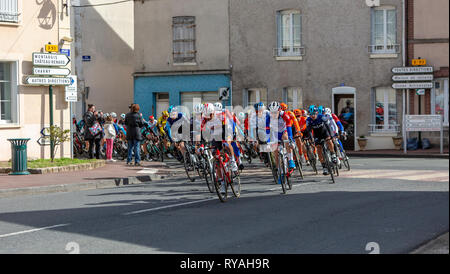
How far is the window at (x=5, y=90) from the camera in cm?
2253

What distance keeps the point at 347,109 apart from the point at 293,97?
272cm

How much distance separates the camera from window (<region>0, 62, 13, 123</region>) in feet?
73.9

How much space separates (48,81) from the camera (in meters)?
22.4

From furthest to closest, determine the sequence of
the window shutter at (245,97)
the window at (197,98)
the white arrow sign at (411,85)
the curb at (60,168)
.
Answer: the window at (197,98)
the window shutter at (245,97)
the white arrow sign at (411,85)
the curb at (60,168)

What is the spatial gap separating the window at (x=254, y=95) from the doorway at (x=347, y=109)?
3522mm

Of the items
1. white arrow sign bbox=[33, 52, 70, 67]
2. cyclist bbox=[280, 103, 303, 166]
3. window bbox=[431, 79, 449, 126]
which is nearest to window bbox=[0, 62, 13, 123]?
white arrow sign bbox=[33, 52, 70, 67]

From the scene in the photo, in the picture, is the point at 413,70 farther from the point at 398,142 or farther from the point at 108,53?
the point at 108,53

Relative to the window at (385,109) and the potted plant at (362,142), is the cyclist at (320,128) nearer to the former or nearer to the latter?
the potted plant at (362,142)

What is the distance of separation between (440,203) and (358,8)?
20.7m

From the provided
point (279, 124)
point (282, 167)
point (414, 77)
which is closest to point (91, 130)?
point (279, 124)

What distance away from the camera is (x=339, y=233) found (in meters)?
9.78

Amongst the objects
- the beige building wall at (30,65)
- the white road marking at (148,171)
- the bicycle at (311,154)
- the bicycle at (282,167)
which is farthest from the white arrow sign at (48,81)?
the bicycle at (282,167)

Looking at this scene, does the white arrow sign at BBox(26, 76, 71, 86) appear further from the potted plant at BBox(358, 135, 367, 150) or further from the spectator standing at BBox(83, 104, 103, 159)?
the potted plant at BBox(358, 135, 367, 150)

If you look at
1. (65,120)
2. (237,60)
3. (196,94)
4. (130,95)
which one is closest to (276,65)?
(237,60)
